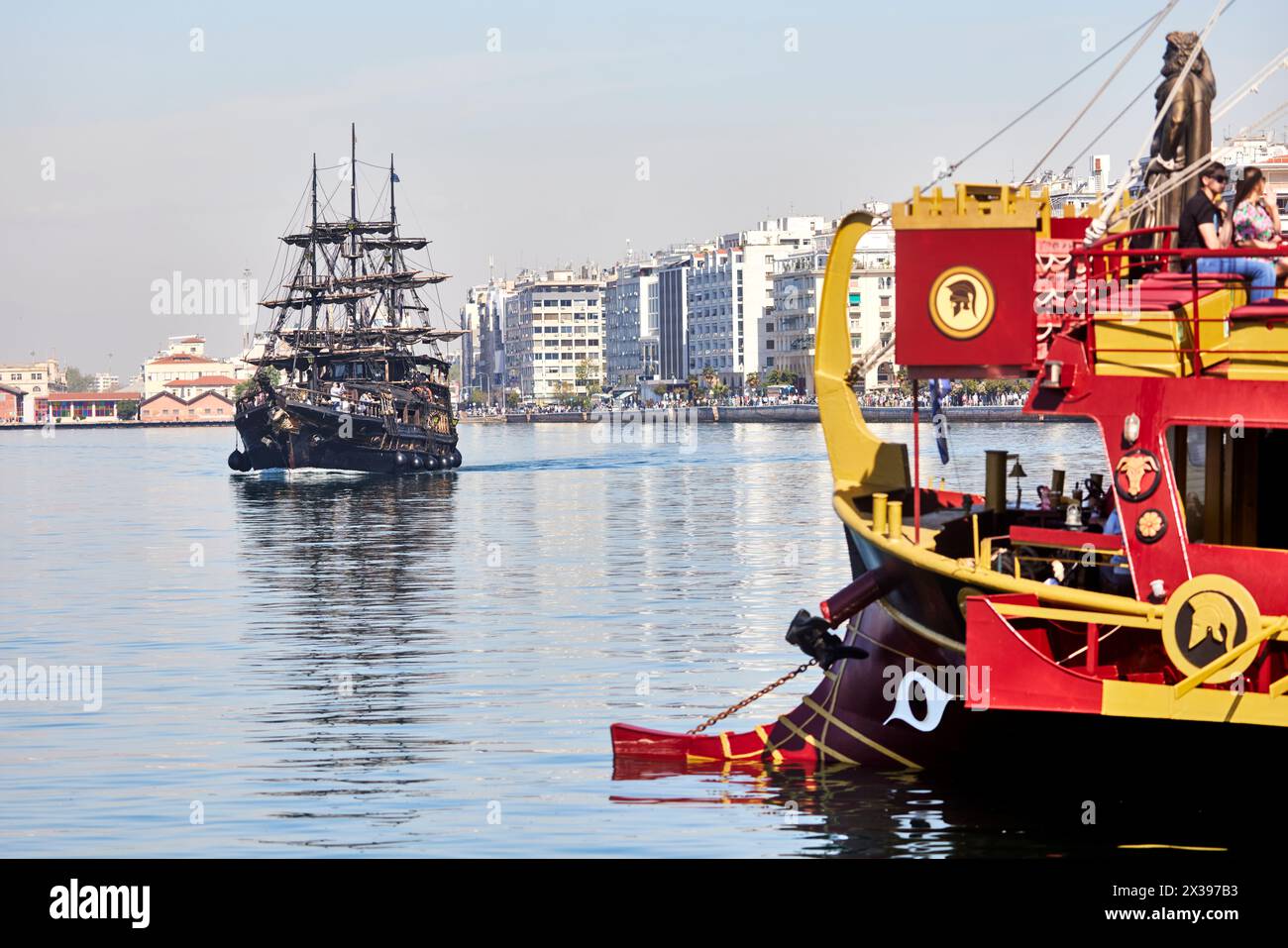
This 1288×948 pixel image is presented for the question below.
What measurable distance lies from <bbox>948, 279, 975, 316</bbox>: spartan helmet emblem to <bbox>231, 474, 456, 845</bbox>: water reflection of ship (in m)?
7.37

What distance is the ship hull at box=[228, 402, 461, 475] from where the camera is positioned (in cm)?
10550

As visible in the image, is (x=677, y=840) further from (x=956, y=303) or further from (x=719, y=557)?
(x=719, y=557)

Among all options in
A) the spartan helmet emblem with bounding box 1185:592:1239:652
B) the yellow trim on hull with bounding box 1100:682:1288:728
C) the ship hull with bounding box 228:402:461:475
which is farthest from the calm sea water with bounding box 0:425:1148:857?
the ship hull with bounding box 228:402:461:475

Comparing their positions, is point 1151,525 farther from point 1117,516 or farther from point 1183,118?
point 1183,118

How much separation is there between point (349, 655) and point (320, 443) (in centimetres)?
7842

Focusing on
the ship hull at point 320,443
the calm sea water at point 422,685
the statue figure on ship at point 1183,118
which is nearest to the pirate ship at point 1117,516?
the statue figure on ship at point 1183,118

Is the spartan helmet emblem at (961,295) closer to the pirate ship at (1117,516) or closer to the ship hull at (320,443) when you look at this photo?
the pirate ship at (1117,516)

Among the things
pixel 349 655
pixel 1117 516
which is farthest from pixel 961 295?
pixel 349 655

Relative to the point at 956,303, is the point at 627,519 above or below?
below

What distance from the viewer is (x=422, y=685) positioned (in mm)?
26141

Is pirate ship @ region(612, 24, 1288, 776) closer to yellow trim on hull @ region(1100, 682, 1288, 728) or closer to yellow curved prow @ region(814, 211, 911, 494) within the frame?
yellow trim on hull @ region(1100, 682, 1288, 728)

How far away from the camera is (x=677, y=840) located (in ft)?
54.6
